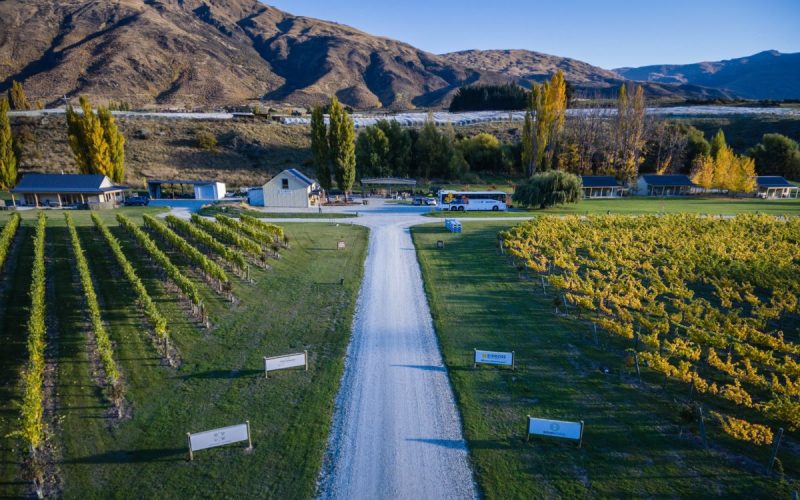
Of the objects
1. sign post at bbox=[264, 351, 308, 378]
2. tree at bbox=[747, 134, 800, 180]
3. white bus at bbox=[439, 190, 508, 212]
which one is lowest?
sign post at bbox=[264, 351, 308, 378]

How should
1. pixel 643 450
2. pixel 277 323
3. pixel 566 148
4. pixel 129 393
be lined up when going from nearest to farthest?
pixel 643 450, pixel 129 393, pixel 277 323, pixel 566 148

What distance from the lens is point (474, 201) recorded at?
2116 inches

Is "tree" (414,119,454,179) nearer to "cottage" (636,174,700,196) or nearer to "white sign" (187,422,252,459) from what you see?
"cottage" (636,174,700,196)

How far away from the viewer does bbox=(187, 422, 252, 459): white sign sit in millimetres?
11094

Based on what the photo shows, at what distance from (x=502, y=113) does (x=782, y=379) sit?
116088 mm

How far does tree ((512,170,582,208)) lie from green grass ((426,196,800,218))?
1.29 metres


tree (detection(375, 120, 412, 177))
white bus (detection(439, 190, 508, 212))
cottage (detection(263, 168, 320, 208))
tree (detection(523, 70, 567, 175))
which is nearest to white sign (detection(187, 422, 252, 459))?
white bus (detection(439, 190, 508, 212))

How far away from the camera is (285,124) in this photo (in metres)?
101

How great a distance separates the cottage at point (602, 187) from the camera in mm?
70100

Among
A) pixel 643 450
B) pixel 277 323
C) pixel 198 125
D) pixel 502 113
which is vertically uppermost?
pixel 502 113

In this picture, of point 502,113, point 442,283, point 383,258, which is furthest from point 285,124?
point 442,283

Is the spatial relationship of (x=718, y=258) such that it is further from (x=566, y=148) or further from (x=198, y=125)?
(x=198, y=125)

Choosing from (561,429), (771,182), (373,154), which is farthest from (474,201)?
(771,182)

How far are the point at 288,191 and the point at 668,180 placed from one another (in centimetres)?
6458
